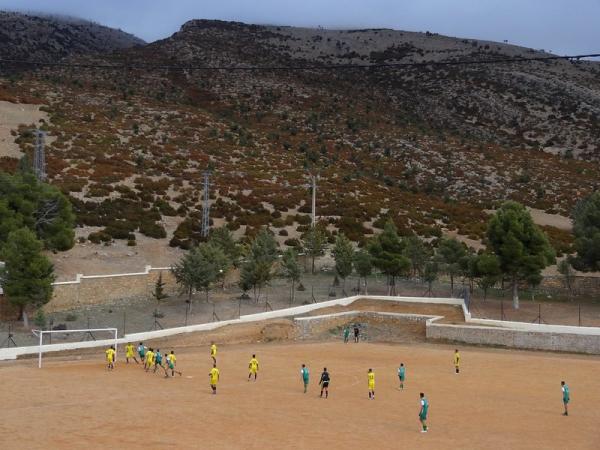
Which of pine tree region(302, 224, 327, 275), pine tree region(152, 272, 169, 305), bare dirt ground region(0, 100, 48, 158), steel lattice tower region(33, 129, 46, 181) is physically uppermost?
bare dirt ground region(0, 100, 48, 158)

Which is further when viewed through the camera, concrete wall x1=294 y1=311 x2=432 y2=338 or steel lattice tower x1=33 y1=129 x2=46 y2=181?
steel lattice tower x1=33 y1=129 x2=46 y2=181

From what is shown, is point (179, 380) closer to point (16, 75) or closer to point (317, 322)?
point (317, 322)

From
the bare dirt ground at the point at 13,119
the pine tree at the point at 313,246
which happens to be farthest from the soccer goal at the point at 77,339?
the bare dirt ground at the point at 13,119

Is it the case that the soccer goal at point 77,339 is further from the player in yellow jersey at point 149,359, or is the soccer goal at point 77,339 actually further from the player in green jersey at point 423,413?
the player in green jersey at point 423,413

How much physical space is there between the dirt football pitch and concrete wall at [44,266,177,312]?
6332mm

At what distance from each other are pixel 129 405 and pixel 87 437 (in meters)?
4.16

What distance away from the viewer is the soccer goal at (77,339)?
32719 mm

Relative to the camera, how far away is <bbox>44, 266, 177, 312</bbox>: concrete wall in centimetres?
3841

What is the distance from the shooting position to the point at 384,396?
26.8 metres

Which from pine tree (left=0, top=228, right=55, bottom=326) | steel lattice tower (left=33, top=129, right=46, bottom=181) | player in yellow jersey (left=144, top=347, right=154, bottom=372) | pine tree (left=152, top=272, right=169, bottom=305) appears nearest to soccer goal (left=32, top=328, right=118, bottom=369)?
pine tree (left=0, top=228, right=55, bottom=326)

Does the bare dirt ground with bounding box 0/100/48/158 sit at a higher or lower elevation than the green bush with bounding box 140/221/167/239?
higher

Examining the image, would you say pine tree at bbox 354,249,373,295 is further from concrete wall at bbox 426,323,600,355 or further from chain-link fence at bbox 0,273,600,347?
concrete wall at bbox 426,323,600,355

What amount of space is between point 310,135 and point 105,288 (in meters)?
65.1

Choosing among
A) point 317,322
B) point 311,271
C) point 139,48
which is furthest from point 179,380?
point 139,48
